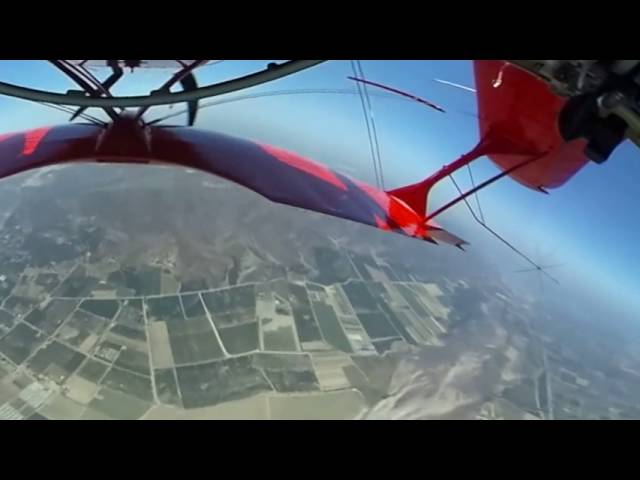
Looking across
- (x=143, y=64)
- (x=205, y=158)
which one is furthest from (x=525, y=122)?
(x=143, y=64)

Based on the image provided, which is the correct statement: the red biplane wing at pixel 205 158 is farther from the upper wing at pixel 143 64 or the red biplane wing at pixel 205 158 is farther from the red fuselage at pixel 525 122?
the red fuselage at pixel 525 122

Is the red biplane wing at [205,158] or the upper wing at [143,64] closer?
the upper wing at [143,64]

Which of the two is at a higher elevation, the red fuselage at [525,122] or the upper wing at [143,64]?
the upper wing at [143,64]

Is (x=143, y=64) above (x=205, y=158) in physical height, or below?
above

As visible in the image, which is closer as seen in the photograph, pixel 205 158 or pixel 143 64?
pixel 143 64

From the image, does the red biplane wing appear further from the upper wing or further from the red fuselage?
the red fuselage

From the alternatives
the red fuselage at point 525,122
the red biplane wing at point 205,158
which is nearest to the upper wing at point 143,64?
the red biplane wing at point 205,158

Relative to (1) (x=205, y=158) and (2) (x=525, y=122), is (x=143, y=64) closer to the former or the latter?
(1) (x=205, y=158)
